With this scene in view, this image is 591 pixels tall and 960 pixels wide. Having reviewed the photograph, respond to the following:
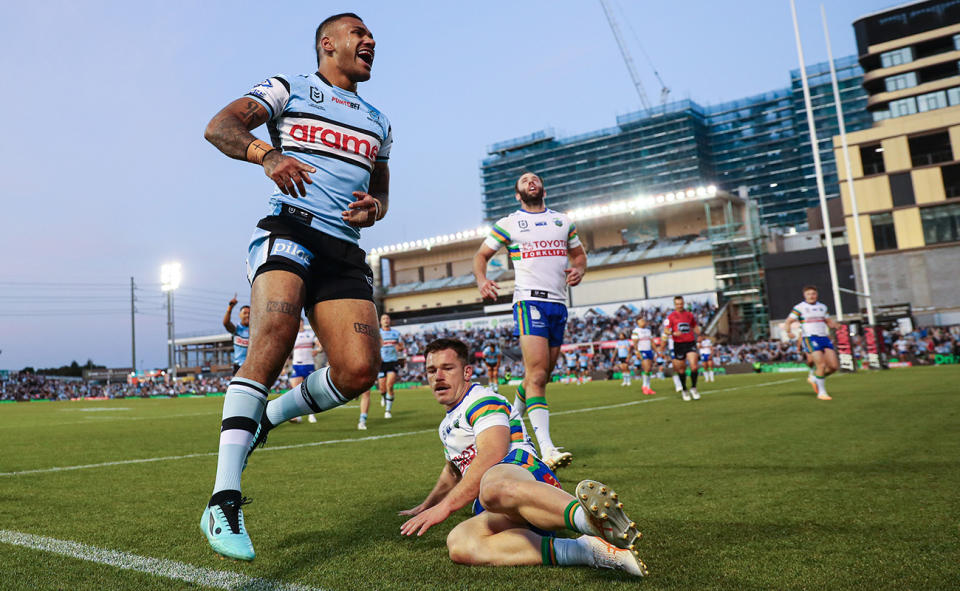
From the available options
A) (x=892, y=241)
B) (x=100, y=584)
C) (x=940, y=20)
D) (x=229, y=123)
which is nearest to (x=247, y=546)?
(x=100, y=584)

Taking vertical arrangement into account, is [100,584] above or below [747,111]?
below

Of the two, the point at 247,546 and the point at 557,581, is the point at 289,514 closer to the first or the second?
the point at 247,546

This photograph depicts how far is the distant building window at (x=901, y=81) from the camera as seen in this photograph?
5106 centimetres

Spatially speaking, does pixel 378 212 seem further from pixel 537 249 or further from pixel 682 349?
pixel 682 349

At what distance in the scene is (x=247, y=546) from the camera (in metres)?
2.36

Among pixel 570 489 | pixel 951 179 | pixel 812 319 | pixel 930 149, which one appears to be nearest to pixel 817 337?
pixel 812 319

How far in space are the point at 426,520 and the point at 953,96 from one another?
58623 mm

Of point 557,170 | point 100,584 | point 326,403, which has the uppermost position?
point 557,170

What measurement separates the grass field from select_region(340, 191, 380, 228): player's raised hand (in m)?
1.53

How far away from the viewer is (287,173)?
8.89 feet

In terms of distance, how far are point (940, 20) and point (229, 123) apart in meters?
63.9

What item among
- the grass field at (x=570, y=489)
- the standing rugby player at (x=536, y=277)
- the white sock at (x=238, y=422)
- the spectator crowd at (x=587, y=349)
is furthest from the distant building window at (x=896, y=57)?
the white sock at (x=238, y=422)

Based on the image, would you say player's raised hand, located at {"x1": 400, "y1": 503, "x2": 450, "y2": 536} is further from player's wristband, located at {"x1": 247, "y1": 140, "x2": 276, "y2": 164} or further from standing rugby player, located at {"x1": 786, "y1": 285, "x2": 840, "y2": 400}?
standing rugby player, located at {"x1": 786, "y1": 285, "x2": 840, "y2": 400}

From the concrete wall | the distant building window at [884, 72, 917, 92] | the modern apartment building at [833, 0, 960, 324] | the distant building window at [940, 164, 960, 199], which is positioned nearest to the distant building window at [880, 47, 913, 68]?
the modern apartment building at [833, 0, 960, 324]
